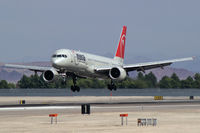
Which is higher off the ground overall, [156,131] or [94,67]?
[94,67]

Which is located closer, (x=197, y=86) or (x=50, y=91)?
(x=50, y=91)

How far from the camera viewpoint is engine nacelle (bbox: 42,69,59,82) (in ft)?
223

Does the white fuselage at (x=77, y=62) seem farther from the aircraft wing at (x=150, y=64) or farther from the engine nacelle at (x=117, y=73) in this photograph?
the aircraft wing at (x=150, y=64)

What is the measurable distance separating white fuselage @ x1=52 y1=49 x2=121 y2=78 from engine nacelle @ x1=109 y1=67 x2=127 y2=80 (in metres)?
1.66

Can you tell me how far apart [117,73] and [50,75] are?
10.1 metres

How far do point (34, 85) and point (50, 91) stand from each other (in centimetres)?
6534

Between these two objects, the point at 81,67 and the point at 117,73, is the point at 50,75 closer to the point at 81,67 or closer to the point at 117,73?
the point at 81,67

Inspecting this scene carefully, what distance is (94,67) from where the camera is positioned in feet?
226

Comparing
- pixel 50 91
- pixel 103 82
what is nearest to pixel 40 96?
pixel 50 91

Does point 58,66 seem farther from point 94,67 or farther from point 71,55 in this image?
point 94,67

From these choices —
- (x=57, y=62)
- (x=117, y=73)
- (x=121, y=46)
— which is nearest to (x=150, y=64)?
(x=117, y=73)

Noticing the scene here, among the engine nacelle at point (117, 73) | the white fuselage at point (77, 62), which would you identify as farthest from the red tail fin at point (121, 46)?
the engine nacelle at point (117, 73)

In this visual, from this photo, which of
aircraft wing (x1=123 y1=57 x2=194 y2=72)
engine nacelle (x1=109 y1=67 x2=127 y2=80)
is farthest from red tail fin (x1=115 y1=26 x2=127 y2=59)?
engine nacelle (x1=109 y1=67 x2=127 y2=80)

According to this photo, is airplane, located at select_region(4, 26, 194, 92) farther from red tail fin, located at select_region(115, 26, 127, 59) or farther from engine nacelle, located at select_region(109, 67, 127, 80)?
red tail fin, located at select_region(115, 26, 127, 59)
